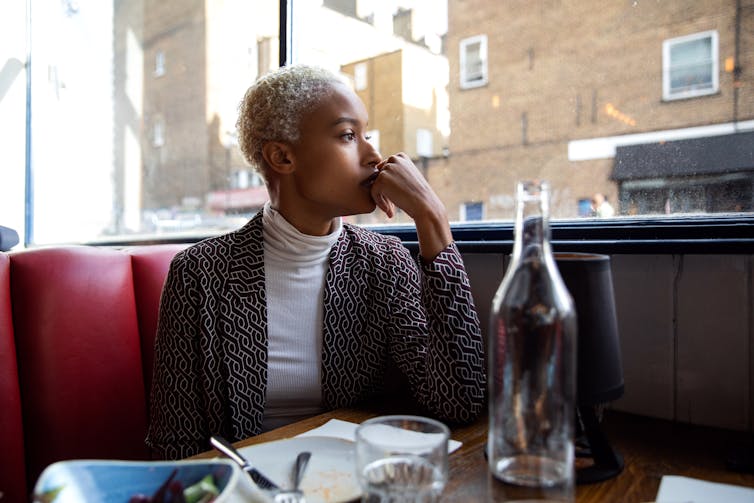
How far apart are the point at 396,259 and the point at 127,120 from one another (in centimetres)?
308

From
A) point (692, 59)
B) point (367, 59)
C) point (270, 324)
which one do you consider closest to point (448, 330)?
point (270, 324)

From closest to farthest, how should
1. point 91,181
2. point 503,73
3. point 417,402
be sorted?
1. point 417,402
2. point 503,73
3. point 91,181

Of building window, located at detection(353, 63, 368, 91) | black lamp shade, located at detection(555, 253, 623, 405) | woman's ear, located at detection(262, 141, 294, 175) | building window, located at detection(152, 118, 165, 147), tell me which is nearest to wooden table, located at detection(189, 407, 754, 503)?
black lamp shade, located at detection(555, 253, 623, 405)

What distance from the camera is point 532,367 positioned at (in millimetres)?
684

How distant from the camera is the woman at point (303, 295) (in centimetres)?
120

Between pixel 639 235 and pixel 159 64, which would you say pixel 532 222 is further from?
pixel 159 64

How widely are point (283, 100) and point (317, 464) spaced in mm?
852

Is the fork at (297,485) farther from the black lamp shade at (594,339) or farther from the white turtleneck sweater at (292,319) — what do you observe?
the white turtleneck sweater at (292,319)

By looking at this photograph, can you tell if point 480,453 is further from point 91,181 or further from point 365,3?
point 91,181

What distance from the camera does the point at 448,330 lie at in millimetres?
1110

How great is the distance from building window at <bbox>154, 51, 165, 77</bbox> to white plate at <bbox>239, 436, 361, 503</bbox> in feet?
12.2

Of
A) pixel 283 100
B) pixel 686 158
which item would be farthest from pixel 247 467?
pixel 686 158

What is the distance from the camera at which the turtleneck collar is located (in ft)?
4.35

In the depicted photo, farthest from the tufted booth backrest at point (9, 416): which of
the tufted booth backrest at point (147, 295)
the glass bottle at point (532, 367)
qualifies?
the glass bottle at point (532, 367)
